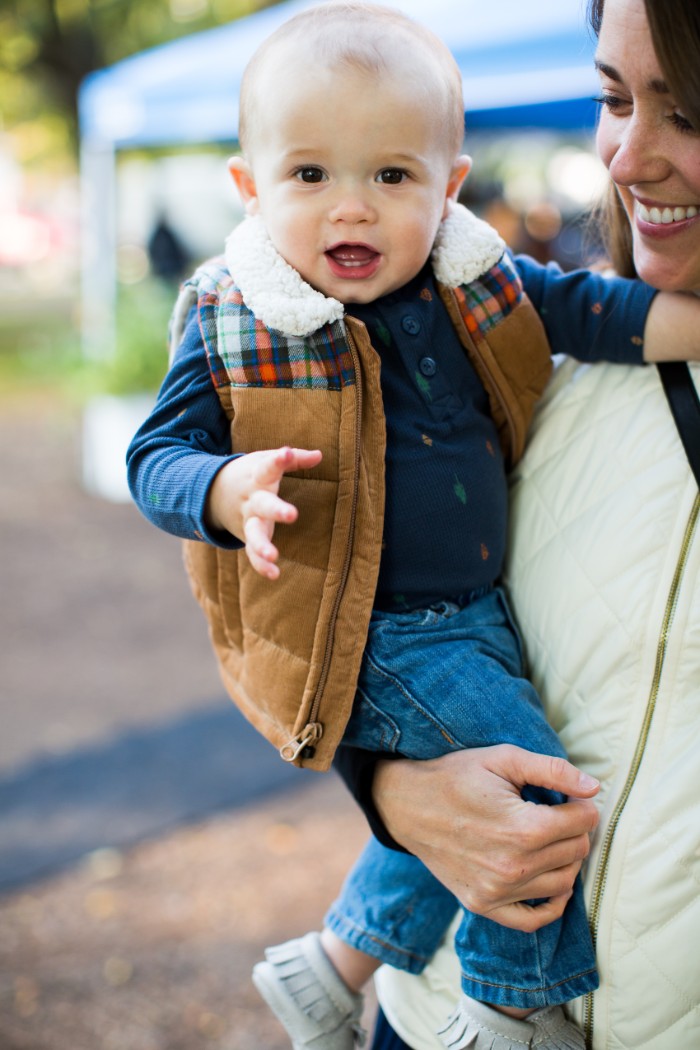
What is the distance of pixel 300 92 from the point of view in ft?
4.91

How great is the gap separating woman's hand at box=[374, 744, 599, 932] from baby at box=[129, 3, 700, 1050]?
0.04 metres

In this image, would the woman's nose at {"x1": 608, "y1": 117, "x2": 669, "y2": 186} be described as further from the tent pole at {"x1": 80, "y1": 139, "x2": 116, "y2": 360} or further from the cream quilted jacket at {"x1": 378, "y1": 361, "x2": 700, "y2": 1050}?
the tent pole at {"x1": 80, "y1": 139, "x2": 116, "y2": 360}

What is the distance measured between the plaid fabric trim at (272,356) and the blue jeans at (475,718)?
14.3 inches

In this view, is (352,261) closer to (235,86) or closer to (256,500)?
(256,500)

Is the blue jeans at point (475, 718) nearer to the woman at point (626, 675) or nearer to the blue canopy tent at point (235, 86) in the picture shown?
the woman at point (626, 675)

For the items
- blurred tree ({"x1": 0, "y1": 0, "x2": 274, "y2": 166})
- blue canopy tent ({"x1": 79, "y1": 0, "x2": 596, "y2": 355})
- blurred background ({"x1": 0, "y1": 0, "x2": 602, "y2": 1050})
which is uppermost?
blurred tree ({"x1": 0, "y1": 0, "x2": 274, "y2": 166})

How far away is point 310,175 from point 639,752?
3.05 feet

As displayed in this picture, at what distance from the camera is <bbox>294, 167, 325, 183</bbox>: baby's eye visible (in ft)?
5.03

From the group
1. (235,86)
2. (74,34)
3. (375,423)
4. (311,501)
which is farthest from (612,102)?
(74,34)

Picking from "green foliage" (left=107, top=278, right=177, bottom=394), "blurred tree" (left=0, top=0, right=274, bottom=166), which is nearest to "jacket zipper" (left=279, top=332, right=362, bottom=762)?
"green foliage" (left=107, top=278, right=177, bottom=394)

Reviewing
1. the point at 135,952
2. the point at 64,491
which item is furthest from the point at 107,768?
the point at 64,491

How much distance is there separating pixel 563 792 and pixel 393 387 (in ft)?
2.06

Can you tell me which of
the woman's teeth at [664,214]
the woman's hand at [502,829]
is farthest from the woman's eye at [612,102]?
the woman's hand at [502,829]

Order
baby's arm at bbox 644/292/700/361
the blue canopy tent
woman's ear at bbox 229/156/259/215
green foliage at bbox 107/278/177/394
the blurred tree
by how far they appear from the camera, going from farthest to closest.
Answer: the blurred tree → green foliage at bbox 107/278/177/394 → the blue canopy tent → woman's ear at bbox 229/156/259/215 → baby's arm at bbox 644/292/700/361
